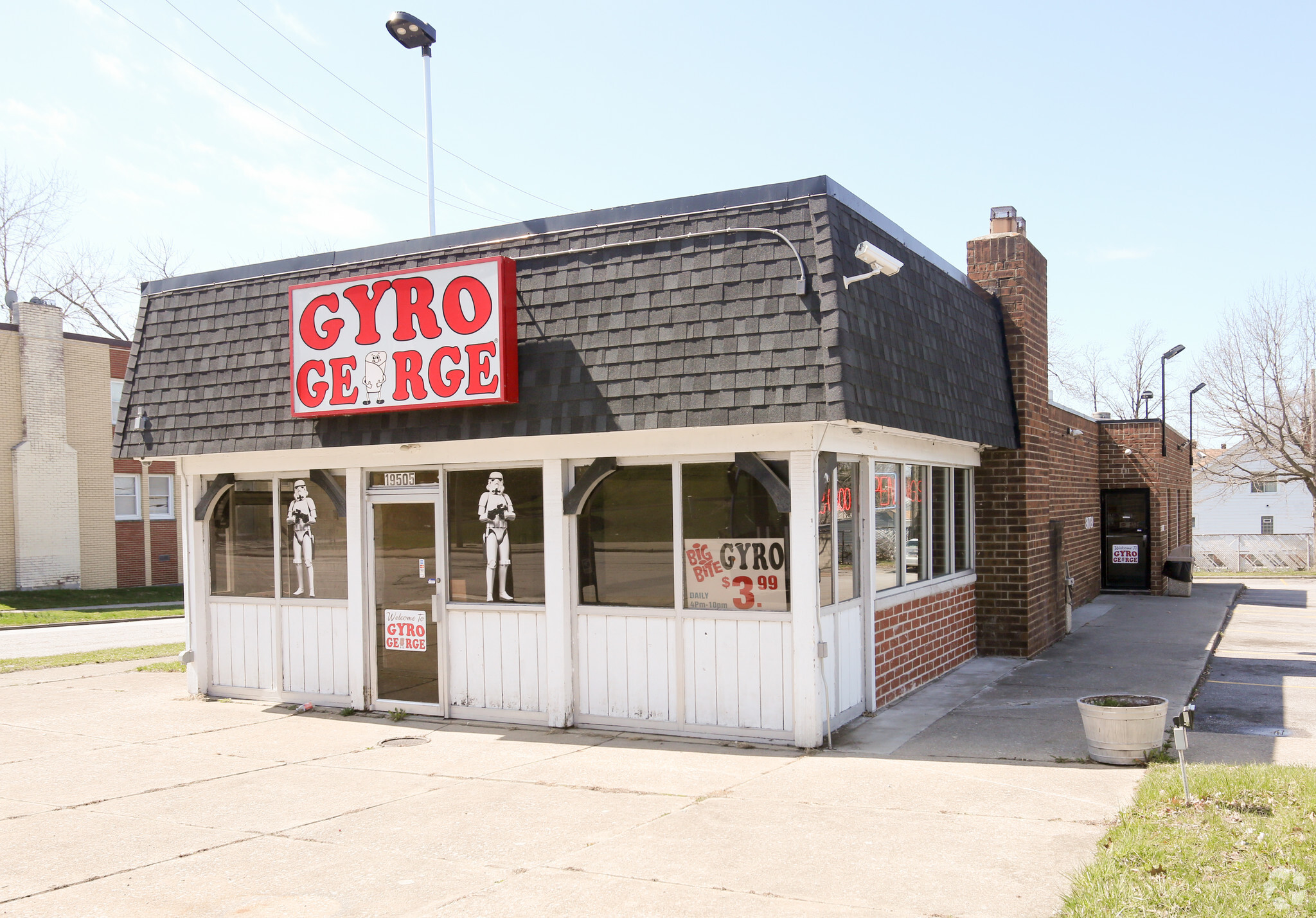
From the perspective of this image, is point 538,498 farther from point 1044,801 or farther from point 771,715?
point 1044,801

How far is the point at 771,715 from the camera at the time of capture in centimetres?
854

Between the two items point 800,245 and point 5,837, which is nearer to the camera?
point 5,837

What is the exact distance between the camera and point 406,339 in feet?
30.8

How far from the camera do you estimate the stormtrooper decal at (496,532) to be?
9.74m

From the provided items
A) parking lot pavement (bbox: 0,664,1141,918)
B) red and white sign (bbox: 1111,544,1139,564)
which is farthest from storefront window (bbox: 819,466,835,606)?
red and white sign (bbox: 1111,544,1139,564)

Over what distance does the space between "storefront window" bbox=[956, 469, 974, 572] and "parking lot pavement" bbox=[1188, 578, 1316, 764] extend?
302 cm

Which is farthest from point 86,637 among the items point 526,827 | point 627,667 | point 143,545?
point 526,827

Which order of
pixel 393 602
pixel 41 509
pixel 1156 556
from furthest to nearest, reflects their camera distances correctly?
1. pixel 41 509
2. pixel 1156 556
3. pixel 393 602

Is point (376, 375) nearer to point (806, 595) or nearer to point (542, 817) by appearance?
point (806, 595)

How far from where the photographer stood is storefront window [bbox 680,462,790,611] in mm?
8586

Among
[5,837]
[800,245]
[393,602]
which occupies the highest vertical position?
[800,245]

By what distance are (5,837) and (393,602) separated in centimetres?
418

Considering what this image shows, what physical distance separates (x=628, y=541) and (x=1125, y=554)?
1596 centimetres

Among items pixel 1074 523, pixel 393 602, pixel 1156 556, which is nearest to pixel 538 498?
pixel 393 602
